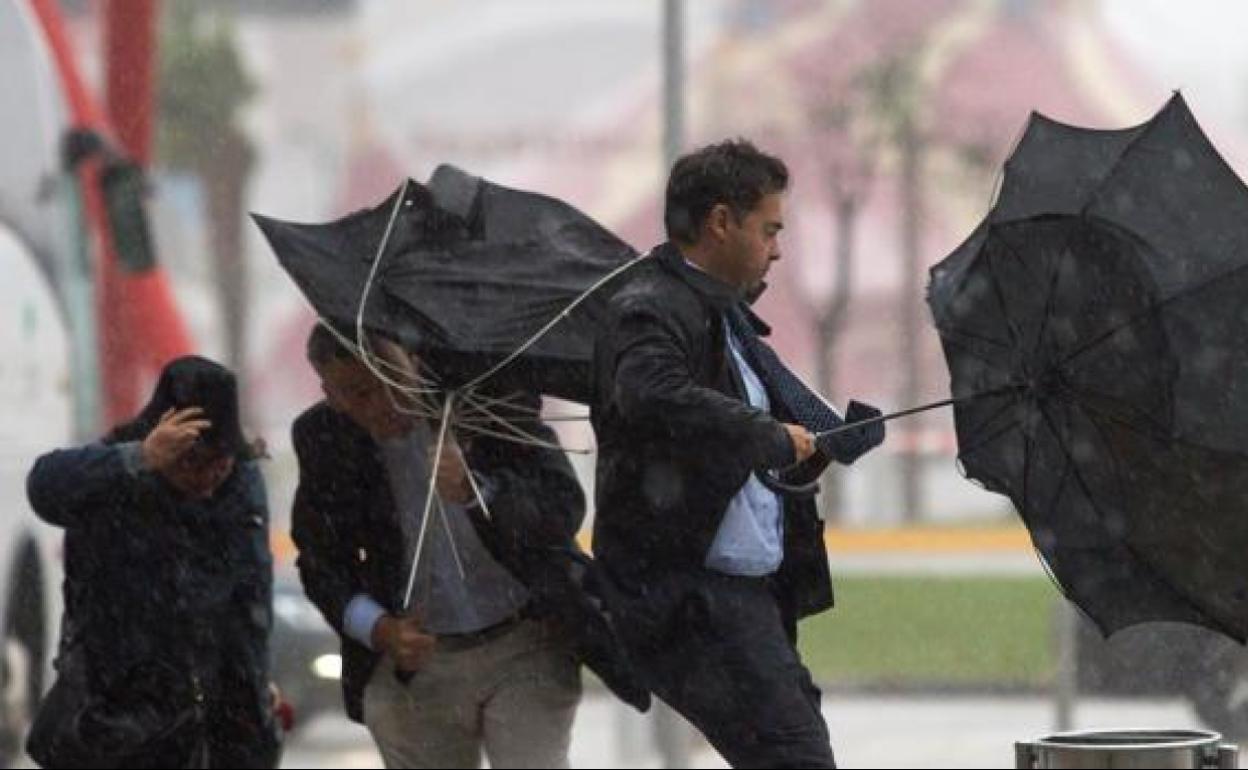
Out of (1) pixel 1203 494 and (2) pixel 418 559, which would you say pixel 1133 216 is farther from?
(2) pixel 418 559

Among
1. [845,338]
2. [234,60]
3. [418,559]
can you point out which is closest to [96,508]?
[418,559]

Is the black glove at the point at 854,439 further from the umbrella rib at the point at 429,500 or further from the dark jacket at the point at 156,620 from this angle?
the dark jacket at the point at 156,620

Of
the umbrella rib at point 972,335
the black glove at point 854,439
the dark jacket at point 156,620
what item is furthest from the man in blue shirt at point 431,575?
the black glove at point 854,439

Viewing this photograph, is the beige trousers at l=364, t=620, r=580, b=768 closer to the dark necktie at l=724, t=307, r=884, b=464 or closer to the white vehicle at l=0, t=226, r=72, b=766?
the dark necktie at l=724, t=307, r=884, b=464

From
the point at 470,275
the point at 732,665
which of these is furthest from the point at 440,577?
the point at 732,665

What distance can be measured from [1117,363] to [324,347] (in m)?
2.00

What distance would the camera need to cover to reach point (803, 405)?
22.3ft

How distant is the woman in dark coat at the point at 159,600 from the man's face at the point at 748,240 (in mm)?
1636

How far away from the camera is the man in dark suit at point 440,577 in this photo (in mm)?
7953

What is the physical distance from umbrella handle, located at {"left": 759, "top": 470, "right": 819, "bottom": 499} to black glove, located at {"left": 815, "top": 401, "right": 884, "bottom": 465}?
0.47 feet

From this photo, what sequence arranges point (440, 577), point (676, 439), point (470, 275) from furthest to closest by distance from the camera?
point (440, 577) < point (470, 275) < point (676, 439)

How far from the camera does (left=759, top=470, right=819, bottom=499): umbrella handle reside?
673cm

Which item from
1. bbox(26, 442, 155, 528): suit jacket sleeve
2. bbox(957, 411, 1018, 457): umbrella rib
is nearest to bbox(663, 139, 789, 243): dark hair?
bbox(957, 411, 1018, 457): umbrella rib

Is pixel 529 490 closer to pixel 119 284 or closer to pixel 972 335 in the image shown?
pixel 972 335
